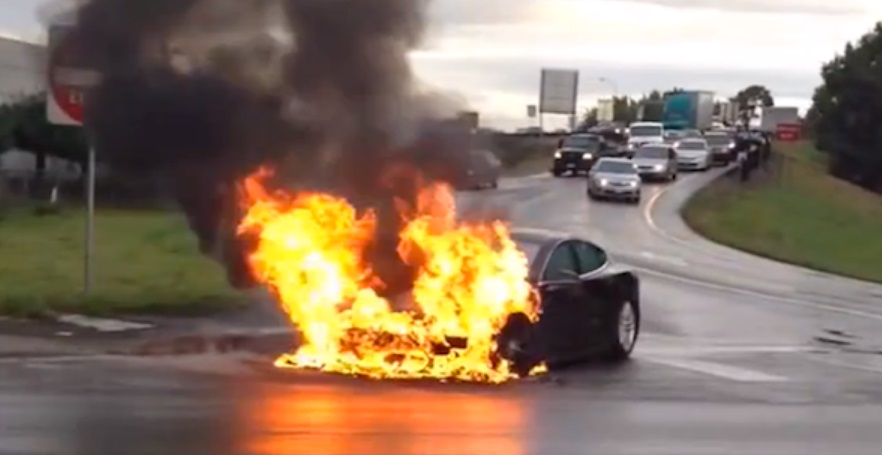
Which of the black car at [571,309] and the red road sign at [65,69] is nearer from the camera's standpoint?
the black car at [571,309]

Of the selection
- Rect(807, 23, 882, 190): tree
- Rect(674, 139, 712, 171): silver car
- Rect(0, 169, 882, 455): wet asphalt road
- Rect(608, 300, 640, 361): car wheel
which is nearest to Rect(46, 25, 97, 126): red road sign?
Rect(0, 169, 882, 455): wet asphalt road

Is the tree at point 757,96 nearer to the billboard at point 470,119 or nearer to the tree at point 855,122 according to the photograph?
the tree at point 855,122

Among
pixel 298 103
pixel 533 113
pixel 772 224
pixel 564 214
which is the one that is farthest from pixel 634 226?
pixel 298 103

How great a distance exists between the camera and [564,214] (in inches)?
1971

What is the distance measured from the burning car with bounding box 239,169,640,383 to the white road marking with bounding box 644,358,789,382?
1359 millimetres

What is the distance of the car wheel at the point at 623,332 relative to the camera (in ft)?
63.4

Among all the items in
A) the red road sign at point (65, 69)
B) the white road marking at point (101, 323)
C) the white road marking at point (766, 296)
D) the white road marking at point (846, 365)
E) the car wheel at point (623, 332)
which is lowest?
the white road marking at point (766, 296)

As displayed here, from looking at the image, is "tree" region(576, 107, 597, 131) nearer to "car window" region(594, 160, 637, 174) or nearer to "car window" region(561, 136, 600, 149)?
"car window" region(561, 136, 600, 149)

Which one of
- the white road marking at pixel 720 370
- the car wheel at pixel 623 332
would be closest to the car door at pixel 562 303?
the car wheel at pixel 623 332

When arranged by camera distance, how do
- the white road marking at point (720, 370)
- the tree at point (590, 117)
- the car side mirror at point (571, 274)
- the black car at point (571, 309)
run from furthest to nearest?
the tree at point (590, 117)
the white road marking at point (720, 370)
the car side mirror at point (571, 274)
the black car at point (571, 309)

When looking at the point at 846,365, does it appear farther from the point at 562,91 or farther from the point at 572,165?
the point at 562,91

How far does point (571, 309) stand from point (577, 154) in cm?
5095

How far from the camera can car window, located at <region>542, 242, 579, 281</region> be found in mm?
17875

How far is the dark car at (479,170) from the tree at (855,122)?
249 ft
